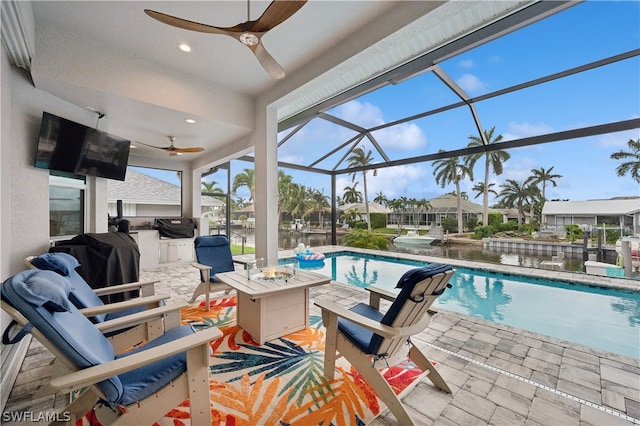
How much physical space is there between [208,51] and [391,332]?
12.1 ft

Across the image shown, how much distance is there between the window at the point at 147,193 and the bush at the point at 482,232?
8272 millimetres

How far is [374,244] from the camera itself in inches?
358

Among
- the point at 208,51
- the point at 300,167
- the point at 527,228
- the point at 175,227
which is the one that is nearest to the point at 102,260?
the point at 208,51

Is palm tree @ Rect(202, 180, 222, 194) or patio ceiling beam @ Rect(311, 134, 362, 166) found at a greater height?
patio ceiling beam @ Rect(311, 134, 362, 166)

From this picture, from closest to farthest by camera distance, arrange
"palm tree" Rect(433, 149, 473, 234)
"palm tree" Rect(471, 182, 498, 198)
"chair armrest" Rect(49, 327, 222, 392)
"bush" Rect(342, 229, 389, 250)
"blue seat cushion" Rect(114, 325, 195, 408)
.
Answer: "chair armrest" Rect(49, 327, 222, 392), "blue seat cushion" Rect(114, 325, 195, 408), "palm tree" Rect(471, 182, 498, 198), "palm tree" Rect(433, 149, 473, 234), "bush" Rect(342, 229, 389, 250)

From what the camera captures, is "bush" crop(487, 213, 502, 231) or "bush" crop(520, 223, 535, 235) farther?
"bush" crop(487, 213, 502, 231)

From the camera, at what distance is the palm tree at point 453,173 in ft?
22.1

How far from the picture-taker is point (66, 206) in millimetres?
3826

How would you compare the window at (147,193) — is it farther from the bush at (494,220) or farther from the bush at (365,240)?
the bush at (494,220)

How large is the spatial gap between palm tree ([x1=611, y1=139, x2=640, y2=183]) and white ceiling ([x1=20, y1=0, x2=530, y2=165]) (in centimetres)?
372

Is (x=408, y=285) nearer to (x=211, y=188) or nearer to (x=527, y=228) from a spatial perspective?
(x=527, y=228)

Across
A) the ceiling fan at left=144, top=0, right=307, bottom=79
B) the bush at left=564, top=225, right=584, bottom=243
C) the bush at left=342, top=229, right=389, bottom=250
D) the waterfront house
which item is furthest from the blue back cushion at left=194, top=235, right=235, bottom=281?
the bush at left=564, top=225, right=584, bottom=243

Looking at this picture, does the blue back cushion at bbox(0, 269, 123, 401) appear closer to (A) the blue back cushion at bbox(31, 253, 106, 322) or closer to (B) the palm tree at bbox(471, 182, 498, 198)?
(A) the blue back cushion at bbox(31, 253, 106, 322)

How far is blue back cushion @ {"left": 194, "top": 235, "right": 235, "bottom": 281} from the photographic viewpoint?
12.6 ft
